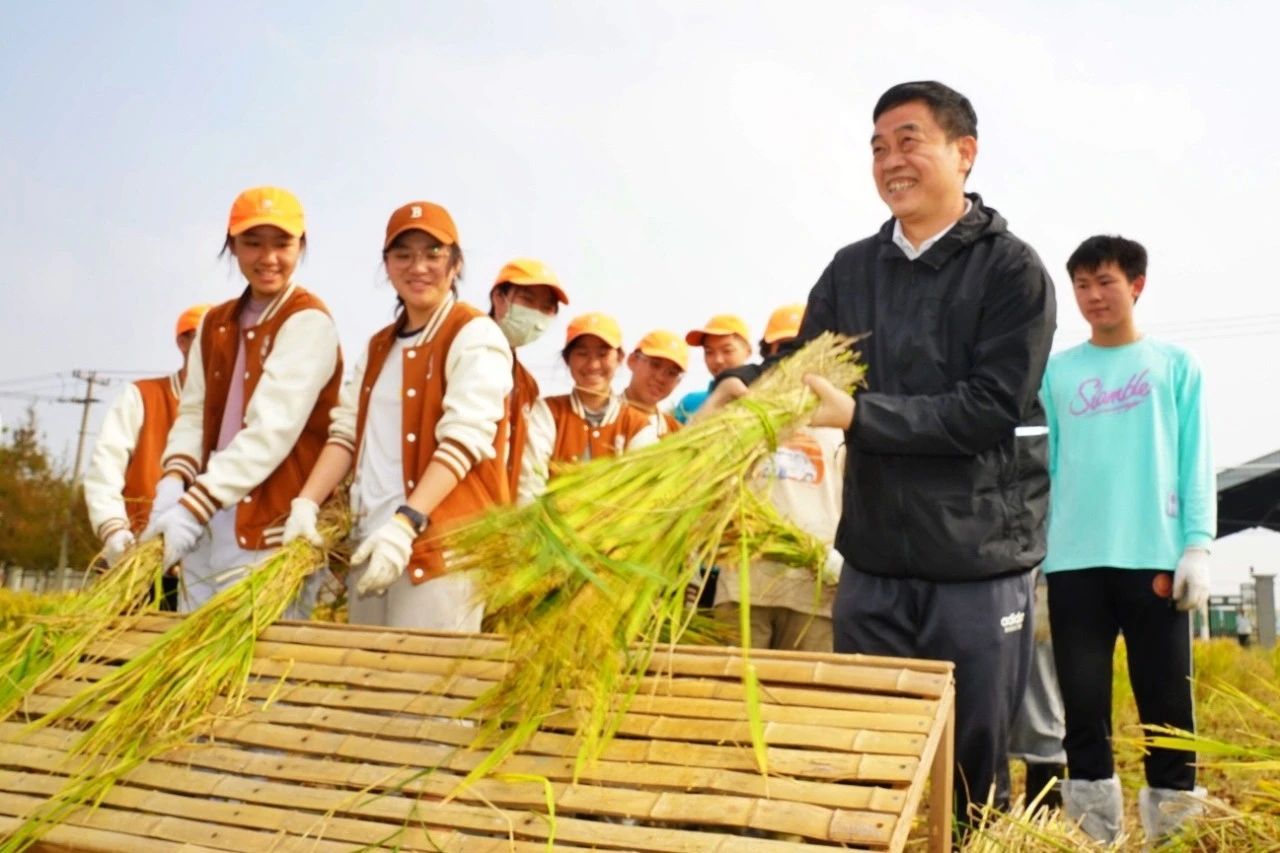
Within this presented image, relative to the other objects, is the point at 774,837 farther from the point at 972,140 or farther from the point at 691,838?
the point at 972,140

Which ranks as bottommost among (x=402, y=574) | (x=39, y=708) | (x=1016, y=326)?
(x=39, y=708)

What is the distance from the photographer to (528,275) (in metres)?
4.76

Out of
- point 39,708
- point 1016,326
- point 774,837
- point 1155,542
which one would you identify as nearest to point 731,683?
point 774,837

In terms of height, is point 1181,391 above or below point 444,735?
above

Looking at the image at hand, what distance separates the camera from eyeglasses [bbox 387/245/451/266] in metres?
3.75

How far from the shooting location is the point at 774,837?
6.07 feet

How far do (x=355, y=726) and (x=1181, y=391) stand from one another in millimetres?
2749

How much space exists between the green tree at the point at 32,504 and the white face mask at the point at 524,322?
25329mm

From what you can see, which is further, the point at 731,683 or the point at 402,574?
the point at 402,574

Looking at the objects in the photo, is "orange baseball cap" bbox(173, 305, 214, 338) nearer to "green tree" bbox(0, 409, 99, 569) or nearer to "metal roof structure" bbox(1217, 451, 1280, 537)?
"metal roof structure" bbox(1217, 451, 1280, 537)

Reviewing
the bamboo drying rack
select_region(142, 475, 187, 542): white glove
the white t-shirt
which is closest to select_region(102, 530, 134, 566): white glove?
select_region(142, 475, 187, 542): white glove

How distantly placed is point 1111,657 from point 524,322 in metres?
2.16

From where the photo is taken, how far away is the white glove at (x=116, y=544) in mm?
3975

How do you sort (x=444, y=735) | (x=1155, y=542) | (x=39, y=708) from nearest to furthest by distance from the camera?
(x=444, y=735) < (x=39, y=708) < (x=1155, y=542)
